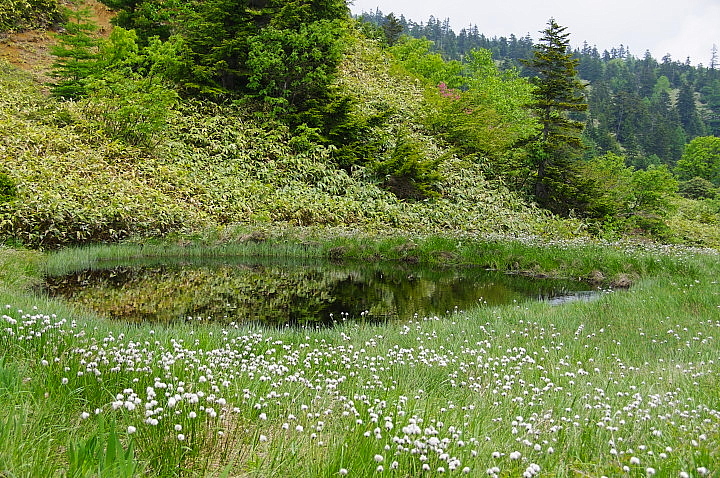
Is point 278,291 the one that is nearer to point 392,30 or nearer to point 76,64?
point 76,64

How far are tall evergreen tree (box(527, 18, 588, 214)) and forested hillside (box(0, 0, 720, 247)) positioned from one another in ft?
0.34

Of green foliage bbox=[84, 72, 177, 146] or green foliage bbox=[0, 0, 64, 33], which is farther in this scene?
green foliage bbox=[0, 0, 64, 33]

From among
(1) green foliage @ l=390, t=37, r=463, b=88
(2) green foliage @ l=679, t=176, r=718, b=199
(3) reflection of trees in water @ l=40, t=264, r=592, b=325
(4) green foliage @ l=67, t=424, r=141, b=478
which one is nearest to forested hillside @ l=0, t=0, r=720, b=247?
(3) reflection of trees in water @ l=40, t=264, r=592, b=325

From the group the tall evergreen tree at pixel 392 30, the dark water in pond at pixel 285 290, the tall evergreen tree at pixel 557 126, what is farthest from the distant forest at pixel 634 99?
the dark water in pond at pixel 285 290

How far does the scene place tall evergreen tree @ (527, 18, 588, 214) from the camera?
1032 inches

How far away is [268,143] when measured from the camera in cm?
2523

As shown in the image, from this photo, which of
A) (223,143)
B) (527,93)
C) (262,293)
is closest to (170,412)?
(262,293)

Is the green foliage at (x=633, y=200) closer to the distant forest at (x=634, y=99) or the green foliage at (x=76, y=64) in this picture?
the distant forest at (x=634, y=99)

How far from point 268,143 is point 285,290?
45.7 feet

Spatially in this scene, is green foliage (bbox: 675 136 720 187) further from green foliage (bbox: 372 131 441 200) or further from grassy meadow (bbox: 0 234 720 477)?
grassy meadow (bbox: 0 234 720 477)

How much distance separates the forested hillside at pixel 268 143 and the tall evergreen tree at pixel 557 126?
10 cm

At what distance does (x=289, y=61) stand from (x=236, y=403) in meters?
24.5

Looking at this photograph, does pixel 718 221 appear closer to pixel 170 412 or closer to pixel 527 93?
pixel 527 93

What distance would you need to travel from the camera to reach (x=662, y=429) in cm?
364
